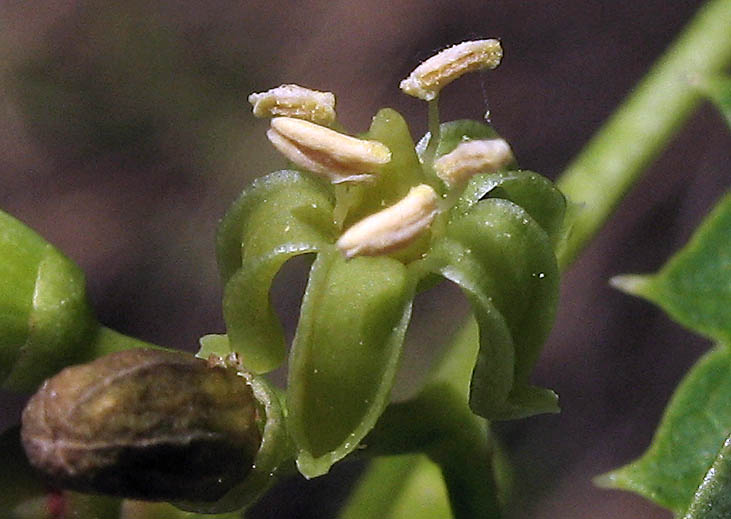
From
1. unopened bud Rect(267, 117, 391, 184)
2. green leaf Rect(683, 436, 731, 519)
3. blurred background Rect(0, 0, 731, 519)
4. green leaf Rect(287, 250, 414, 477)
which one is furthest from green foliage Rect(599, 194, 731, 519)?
blurred background Rect(0, 0, 731, 519)

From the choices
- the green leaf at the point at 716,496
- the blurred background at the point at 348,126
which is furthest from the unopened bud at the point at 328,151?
the blurred background at the point at 348,126

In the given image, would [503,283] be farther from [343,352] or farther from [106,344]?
[106,344]

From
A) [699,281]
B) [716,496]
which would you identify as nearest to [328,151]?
[716,496]

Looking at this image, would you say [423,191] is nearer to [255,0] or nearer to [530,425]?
[530,425]

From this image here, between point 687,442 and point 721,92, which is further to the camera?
point 721,92

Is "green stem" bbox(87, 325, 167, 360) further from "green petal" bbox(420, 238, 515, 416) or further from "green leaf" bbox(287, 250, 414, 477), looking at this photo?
"green petal" bbox(420, 238, 515, 416)
